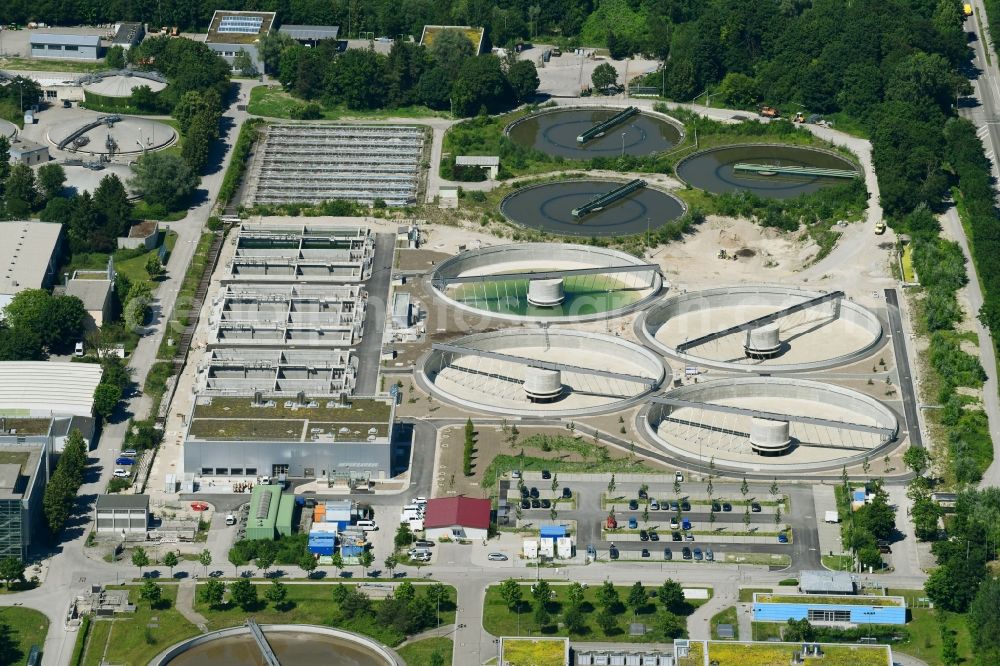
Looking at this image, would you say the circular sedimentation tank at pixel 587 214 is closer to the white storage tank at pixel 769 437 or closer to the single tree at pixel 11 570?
the white storage tank at pixel 769 437

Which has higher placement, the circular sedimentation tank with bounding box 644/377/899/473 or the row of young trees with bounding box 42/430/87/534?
the circular sedimentation tank with bounding box 644/377/899/473

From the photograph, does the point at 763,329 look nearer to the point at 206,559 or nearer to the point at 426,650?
the point at 426,650

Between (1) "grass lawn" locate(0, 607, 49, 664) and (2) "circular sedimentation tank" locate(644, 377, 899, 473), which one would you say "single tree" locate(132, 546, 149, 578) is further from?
(2) "circular sedimentation tank" locate(644, 377, 899, 473)

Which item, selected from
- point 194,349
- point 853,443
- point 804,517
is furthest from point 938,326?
point 194,349

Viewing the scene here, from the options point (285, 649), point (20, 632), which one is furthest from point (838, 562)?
point (20, 632)

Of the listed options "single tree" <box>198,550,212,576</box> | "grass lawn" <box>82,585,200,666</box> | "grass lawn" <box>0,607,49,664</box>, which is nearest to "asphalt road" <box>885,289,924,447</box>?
"single tree" <box>198,550,212,576</box>

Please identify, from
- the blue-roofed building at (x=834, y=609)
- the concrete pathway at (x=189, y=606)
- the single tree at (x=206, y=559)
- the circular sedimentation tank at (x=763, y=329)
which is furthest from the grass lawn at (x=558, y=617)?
the circular sedimentation tank at (x=763, y=329)

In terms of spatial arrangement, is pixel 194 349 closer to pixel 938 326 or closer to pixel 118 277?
pixel 118 277
